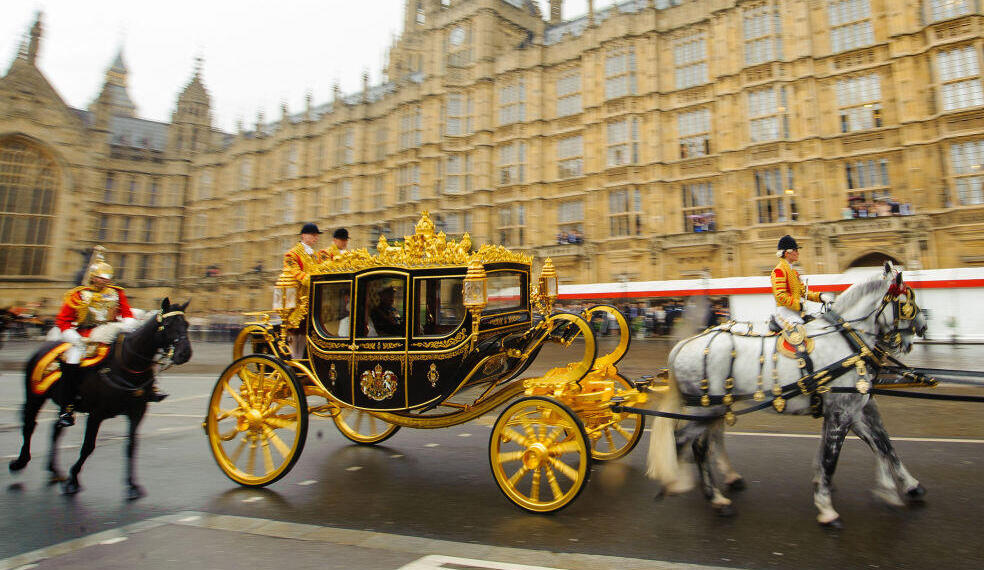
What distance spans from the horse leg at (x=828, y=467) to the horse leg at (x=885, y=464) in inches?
9.5

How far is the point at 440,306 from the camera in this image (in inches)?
235

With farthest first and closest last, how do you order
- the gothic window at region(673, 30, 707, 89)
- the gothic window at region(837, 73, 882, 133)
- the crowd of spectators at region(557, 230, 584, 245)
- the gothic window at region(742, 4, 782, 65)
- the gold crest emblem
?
the crowd of spectators at region(557, 230, 584, 245) → the gothic window at region(673, 30, 707, 89) → the gothic window at region(742, 4, 782, 65) → the gothic window at region(837, 73, 882, 133) → the gold crest emblem

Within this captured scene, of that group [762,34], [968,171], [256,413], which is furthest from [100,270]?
[762,34]

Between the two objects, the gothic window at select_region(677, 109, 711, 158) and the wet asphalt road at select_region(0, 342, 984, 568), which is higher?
the gothic window at select_region(677, 109, 711, 158)

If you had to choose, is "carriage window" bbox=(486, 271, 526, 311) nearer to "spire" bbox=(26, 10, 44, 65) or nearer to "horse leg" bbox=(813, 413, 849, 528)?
"horse leg" bbox=(813, 413, 849, 528)

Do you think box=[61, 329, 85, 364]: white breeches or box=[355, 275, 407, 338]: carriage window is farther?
box=[355, 275, 407, 338]: carriage window

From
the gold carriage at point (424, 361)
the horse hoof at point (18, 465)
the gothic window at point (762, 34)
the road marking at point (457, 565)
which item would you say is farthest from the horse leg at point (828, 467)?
the gothic window at point (762, 34)

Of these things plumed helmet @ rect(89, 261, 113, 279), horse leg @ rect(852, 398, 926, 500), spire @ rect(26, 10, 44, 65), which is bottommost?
horse leg @ rect(852, 398, 926, 500)

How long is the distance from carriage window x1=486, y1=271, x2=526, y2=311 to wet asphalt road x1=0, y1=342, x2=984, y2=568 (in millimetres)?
1932

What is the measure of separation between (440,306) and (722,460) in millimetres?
3485

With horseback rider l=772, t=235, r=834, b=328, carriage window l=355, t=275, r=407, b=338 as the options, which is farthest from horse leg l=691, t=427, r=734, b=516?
carriage window l=355, t=275, r=407, b=338

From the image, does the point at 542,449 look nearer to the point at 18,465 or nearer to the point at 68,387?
the point at 68,387

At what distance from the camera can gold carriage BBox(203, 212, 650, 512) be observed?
4.53 meters

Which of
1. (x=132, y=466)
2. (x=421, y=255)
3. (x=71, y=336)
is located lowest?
(x=132, y=466)
